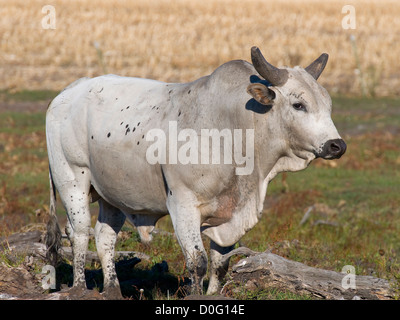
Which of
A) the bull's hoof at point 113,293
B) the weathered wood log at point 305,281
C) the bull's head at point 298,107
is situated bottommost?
the bull's hoof at point 113,293

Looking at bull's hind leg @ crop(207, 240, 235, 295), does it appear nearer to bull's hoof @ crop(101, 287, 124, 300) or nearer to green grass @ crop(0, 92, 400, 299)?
green grass @ crop(0, 92, 400, 299)

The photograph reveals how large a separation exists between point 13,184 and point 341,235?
572cm

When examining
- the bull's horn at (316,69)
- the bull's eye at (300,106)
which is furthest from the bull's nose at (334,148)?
the bull's horn at (316,69)

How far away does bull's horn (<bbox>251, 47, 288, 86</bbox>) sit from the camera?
18.4ft

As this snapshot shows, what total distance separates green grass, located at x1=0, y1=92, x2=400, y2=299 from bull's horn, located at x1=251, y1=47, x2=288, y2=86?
177 centimetres

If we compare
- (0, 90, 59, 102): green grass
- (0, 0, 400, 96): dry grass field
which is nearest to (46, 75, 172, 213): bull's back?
(0, 90, 59, 102): green grass

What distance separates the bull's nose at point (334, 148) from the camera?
5.44m

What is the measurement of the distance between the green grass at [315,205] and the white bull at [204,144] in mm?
685

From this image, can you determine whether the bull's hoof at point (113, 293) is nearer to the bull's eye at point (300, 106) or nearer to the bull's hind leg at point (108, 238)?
the bull's hind leg at point (108, 238)

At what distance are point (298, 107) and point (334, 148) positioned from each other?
46cm

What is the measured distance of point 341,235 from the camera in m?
10.5

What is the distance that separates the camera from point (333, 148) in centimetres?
548

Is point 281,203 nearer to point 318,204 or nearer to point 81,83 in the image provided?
point 318,204

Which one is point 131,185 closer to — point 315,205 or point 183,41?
point 315,205
